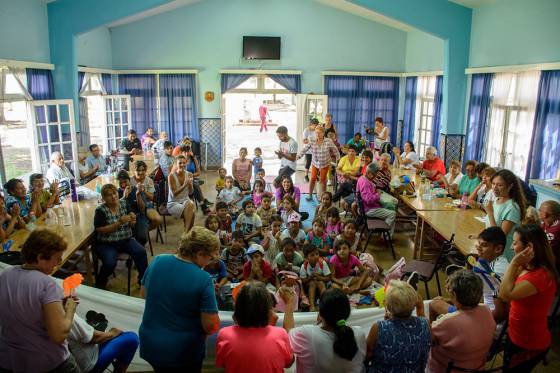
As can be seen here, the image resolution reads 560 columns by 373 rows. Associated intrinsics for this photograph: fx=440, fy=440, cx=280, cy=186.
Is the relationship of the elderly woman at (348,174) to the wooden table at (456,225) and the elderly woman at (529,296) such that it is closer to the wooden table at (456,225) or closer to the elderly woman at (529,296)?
the wooden table at (456,225)

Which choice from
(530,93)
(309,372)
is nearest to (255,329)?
(309,372)

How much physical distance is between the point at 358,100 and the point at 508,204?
26.2ft

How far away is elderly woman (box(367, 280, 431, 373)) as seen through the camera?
6.65 ft

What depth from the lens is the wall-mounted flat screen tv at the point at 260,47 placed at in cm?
1075

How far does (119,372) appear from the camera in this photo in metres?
2.66

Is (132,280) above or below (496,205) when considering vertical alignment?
below

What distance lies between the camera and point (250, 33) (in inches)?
426

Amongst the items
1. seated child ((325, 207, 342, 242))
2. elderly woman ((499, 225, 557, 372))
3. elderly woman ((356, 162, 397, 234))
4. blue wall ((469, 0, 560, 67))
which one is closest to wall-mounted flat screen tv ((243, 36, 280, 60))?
blue wall ((469, 0, 560, 67))

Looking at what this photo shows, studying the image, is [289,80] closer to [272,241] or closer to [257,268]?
[272,241]

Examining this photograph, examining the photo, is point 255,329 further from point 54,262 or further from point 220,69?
point 220,69

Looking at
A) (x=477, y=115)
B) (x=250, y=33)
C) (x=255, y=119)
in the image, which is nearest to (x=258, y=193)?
(x=477, y=115)

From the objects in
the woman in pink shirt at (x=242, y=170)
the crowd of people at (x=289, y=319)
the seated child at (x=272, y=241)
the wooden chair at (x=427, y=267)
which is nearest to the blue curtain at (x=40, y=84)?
the woman in pink shirt at (x=242, y=170)

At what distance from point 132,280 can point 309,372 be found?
339 cm

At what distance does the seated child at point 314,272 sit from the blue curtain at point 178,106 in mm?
7812
